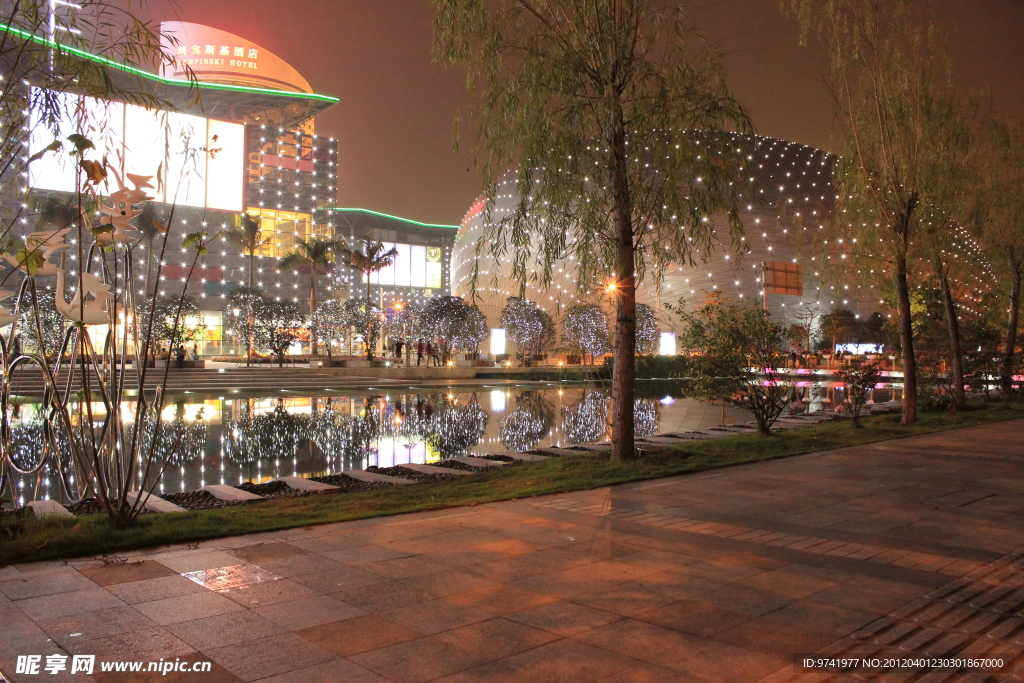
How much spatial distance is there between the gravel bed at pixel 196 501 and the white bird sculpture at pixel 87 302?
192 centimetres

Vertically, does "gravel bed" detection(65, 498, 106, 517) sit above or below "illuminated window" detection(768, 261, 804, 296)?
below

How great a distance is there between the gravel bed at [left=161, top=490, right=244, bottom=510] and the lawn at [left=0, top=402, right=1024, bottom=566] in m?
0.34

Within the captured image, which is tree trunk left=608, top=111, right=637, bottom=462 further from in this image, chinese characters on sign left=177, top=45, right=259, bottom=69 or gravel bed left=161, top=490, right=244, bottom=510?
chinese characters on sign left=177, top=45, right=259, bottom=69

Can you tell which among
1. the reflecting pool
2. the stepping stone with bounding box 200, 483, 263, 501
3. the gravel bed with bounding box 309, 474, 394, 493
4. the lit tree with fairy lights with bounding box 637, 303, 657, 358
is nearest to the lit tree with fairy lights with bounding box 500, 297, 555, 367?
the lit tree with fairy lights with bounding box 637, 303, 657, 358

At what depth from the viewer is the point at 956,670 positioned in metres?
3.18

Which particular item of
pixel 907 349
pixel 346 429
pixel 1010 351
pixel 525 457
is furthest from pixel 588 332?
pixel 525 457

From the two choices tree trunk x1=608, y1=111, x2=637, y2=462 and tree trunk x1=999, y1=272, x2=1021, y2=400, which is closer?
tree trunk x1=608, y1=111, x2=637, y2=462

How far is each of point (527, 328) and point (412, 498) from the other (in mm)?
33809

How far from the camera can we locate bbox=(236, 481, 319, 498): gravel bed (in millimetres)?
7426

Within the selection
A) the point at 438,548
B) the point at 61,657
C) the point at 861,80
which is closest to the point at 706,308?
A: the point at 861,80

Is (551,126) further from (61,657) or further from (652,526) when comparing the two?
(61,657)

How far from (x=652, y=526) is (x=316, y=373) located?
2583 centimetres

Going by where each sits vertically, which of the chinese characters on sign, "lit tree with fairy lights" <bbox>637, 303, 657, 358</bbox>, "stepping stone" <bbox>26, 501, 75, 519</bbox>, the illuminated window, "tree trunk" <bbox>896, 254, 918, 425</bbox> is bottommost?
"stepping stone" <bbox>26, 501, 75, 519</bbox>

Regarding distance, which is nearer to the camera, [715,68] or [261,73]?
[715,68]
